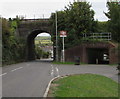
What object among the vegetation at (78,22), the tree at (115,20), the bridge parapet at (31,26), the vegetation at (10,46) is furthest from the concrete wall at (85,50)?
the bridge parapet at (31,26)

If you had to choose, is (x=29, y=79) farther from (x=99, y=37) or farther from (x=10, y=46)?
(x=99, y=37)

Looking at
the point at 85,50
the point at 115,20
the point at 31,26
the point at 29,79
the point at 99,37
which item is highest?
the point at 31,26

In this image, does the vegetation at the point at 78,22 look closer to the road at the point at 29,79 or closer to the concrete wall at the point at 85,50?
the concrete wall at the point at 85,50

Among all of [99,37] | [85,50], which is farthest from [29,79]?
[99,37]

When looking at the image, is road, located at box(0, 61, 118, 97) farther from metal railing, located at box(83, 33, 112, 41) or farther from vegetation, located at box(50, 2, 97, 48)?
vegetation, located at box(50, 2, 97, 48)

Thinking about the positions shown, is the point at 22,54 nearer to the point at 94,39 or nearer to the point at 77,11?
the point at 77,11

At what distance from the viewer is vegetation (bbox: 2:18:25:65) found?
3759 cm

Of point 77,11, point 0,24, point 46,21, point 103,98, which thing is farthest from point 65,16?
point 103,98

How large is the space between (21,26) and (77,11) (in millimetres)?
15707

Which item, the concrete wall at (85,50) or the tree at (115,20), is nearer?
the tree at (115,20)

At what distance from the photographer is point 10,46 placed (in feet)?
142

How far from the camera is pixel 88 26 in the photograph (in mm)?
46344

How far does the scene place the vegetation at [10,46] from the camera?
1480 inches

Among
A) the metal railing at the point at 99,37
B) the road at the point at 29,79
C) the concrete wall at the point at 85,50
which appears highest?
the metal railing at the point at 99,37
